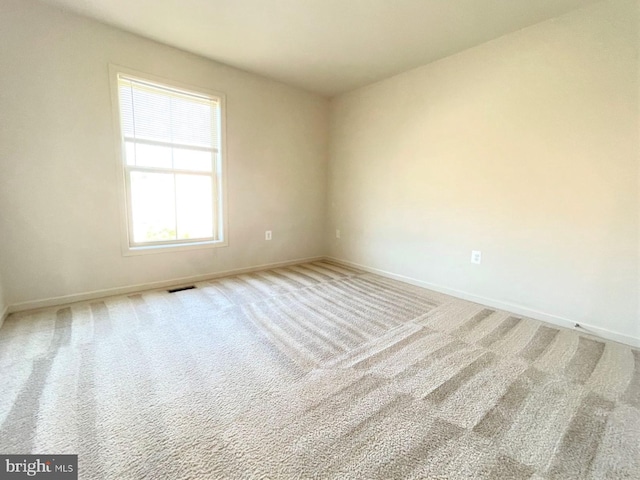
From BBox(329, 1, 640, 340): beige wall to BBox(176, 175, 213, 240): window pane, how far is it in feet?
7.13

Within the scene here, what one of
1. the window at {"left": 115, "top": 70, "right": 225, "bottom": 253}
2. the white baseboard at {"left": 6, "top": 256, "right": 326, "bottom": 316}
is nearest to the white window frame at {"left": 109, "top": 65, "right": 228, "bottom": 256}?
the window at {"left": 115, "top": 70, "right": 225, "bottom": 253}

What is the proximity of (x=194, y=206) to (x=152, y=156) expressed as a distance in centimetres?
66

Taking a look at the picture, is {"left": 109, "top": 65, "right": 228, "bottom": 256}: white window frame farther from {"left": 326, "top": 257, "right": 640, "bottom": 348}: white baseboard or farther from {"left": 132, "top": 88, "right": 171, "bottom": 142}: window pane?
Answer: {"left": 326, "top": 257, "right": 640, "bottom": 348}: white baseboard

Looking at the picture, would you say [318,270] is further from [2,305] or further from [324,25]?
[2,305]

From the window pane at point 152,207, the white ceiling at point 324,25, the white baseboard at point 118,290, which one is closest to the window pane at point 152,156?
the window pane at point 152,207

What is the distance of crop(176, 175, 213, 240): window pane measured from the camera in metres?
3.15

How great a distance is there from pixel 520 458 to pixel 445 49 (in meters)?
3.21

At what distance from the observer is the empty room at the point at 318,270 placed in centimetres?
124

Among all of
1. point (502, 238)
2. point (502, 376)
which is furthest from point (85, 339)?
point (502, 238)

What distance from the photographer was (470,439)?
1229 millimetres

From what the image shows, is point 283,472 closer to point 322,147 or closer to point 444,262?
point 444,262

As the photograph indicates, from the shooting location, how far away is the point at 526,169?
2.44 m

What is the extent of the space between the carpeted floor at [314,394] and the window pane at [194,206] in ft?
3.43

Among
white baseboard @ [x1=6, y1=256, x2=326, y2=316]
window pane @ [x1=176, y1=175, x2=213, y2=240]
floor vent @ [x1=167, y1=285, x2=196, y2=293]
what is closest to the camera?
white baseboard @ [x1=6, y1=256, x2=326, y2=316]
